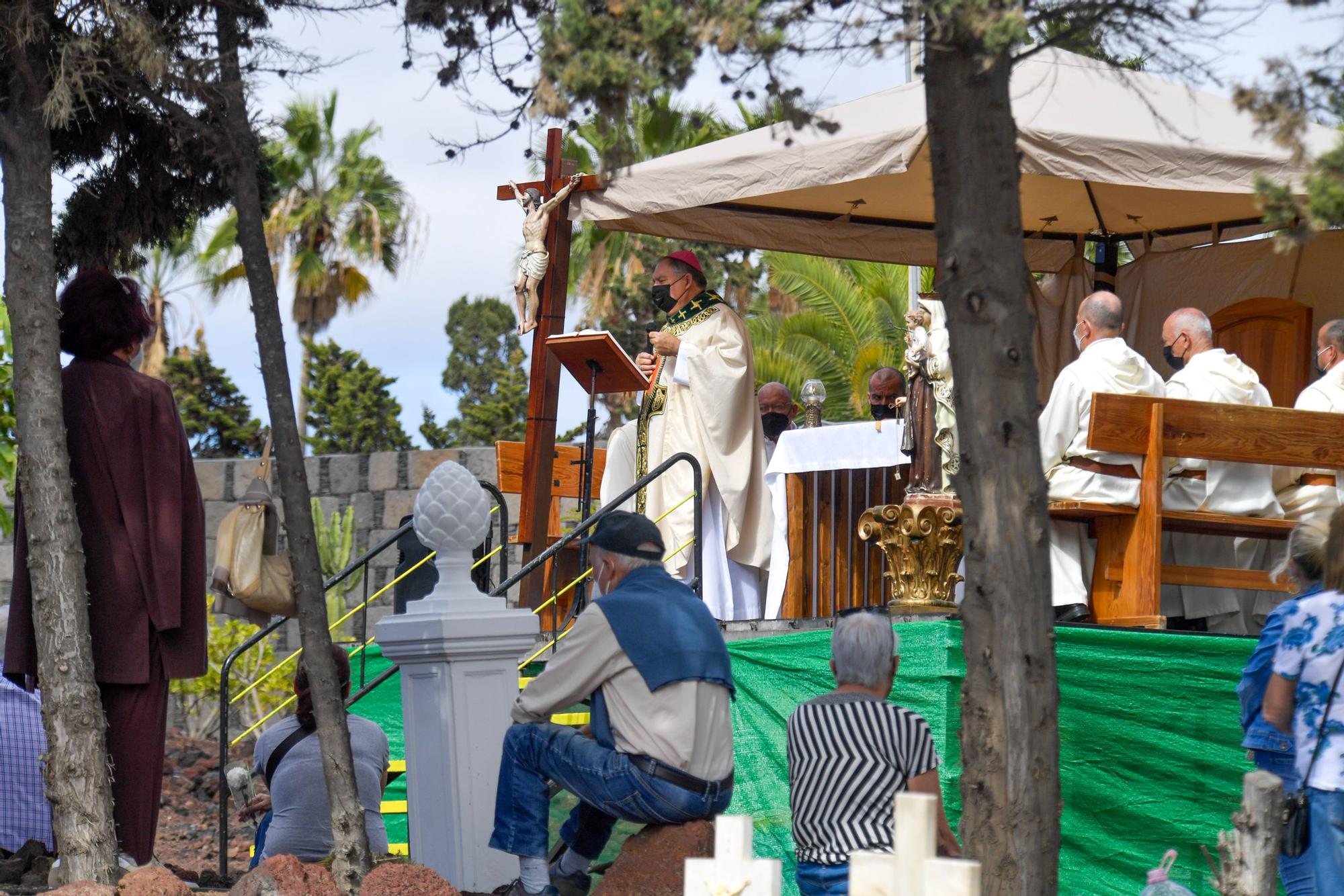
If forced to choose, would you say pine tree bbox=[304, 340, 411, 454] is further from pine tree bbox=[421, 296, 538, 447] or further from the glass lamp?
the glass lamp

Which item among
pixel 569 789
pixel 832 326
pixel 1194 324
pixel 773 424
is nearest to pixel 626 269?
pixel 832 326

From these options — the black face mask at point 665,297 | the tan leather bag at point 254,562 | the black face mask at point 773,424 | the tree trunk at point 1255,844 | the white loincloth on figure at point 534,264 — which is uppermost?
the white loincloth on figure at point 534,264

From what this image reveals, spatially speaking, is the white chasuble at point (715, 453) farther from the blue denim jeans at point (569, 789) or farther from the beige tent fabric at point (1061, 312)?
the blue denim jeans at point (569, 789)

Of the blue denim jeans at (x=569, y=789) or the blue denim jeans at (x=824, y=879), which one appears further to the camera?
the blue denim jeans at (x=569, y=789)

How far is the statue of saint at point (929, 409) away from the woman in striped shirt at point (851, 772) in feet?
9.38

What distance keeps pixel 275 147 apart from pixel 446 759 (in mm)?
23530

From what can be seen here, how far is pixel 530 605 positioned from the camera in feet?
29.1

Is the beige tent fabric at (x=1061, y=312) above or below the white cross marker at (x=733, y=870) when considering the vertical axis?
above

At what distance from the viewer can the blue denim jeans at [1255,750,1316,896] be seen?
454cm

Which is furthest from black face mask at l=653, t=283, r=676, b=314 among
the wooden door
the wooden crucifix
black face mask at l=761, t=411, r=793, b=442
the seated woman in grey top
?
the seated woman in grey top

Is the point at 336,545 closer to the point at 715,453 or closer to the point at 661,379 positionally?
the point at 661,379

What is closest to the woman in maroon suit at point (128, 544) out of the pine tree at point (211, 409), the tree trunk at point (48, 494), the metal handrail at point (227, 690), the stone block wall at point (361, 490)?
the tree trunk at point (48, 494)

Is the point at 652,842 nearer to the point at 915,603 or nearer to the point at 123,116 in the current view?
the point at 915,603

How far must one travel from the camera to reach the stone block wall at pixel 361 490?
17.3 metres
